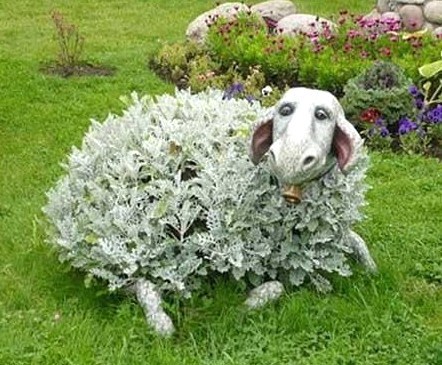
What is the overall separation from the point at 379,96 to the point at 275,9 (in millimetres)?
4324

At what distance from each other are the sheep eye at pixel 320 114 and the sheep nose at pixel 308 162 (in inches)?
11.3

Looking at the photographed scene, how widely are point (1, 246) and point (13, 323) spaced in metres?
1.03

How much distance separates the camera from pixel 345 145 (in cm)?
466

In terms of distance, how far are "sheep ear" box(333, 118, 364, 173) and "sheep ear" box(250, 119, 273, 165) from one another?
1.05 ft

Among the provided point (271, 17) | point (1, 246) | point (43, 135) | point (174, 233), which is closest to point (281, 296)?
point (174, 233)

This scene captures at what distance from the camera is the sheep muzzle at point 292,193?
455cm

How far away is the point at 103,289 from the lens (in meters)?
5.20

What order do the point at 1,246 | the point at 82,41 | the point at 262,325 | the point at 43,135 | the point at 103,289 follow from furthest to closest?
the point at 82,41 → the point at 43,135 → the point at 1,246 → the point at 103,289 → the point at 262,325

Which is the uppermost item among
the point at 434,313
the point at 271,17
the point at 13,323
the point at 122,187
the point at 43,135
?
the point at 122,187

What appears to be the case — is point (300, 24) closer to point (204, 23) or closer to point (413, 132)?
point (204, 23)

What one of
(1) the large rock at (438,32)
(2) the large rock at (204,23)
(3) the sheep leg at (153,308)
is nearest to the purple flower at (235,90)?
(2) the large rock at (204,23)

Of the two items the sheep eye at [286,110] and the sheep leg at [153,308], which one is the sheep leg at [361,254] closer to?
the sheep eye at [286,110]

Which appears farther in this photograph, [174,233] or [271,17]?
[271,17]

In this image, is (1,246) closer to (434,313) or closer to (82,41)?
(434,313)
